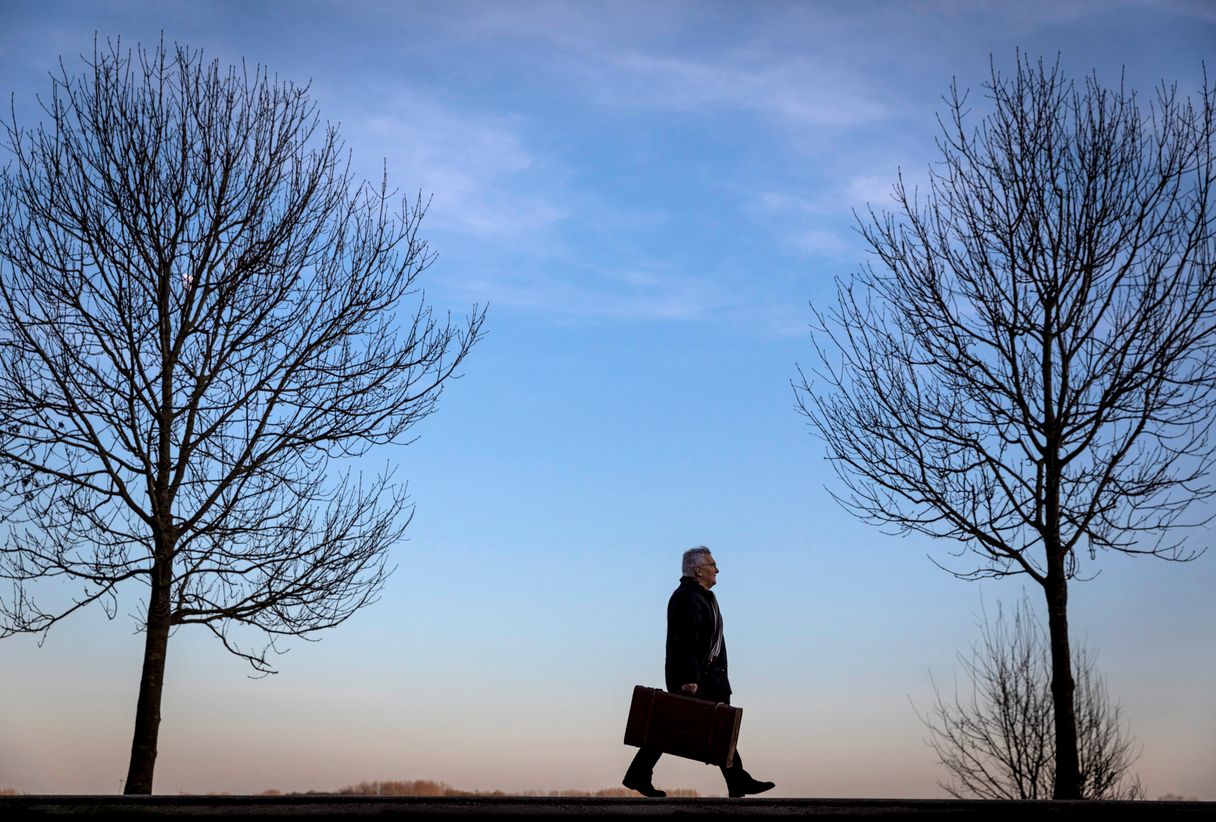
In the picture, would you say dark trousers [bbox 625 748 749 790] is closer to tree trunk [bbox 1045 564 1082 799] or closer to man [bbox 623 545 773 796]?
man [bbox 623 545 773 796]

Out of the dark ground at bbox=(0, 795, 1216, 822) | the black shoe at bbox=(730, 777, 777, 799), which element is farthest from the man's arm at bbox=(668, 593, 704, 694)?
the dark ground at bbox=(0, 795, 1216, 822)

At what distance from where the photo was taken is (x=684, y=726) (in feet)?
30.0

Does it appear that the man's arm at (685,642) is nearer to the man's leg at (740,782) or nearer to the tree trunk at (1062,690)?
the man's leg at (740,782)

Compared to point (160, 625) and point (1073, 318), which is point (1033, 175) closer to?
point (1073, 318)

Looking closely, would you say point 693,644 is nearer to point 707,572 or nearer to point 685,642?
point 685,642

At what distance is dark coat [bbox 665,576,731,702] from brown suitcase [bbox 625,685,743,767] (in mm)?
271

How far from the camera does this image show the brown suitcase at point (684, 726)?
9055 mm

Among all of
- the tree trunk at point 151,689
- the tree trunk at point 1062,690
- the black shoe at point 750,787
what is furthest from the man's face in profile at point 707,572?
the tree trunk at point 151,689

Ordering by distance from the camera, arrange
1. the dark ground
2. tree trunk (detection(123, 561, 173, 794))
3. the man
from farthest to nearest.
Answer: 1. tree trunk (detection(123, 561, 173, 794))
2. the man
3. the dark ground

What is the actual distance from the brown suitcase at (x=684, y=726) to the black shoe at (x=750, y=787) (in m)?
0.28

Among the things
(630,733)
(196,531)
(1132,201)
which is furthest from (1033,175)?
(196,531)

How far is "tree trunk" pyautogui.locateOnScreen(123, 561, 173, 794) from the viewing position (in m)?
11.5

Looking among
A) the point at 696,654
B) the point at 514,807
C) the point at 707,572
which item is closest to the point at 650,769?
the point at 696,654

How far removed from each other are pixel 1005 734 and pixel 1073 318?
38.4 feet
